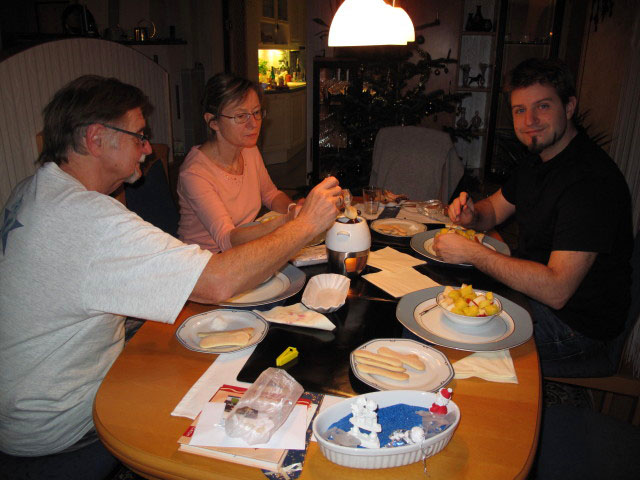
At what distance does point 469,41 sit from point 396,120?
2370 mm

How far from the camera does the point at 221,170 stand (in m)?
2.29

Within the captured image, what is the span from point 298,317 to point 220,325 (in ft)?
0.71

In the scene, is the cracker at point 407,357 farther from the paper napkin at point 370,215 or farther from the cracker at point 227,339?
the paper napkin at point 370,215

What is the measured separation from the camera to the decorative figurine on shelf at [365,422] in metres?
0.83

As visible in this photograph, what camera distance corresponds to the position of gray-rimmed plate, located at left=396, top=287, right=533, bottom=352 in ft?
3.95

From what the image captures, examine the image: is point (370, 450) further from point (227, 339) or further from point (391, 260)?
point (391, 260)

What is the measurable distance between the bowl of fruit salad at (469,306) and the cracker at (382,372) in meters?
0.30

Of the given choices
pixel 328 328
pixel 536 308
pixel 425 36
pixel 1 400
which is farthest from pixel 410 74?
pixel 1 400

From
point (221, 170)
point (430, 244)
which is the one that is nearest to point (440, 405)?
point (430, 244)

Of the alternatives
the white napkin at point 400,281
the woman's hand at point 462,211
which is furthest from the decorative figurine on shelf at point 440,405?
the woman's hand at point 462,211

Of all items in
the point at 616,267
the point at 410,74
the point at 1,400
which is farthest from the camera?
the point at 410,74

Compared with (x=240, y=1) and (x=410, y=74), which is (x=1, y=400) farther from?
(x=240, y=1)

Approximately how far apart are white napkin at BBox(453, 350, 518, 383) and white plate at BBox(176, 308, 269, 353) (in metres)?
0.50

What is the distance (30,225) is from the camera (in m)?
1.12
